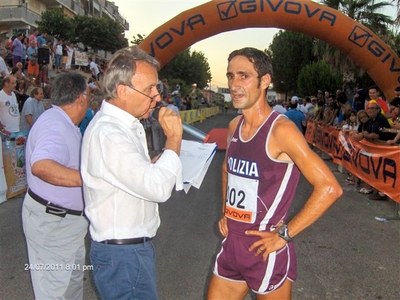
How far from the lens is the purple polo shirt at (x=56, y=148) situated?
243 cm

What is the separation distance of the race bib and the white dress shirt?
1.85ft

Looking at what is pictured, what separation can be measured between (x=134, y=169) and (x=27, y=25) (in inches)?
2006

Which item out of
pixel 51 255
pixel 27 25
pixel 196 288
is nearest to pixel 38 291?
pixel 51 255

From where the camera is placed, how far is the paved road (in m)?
3.93

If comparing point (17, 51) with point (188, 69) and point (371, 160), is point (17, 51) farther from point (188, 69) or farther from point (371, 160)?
point (188, 69)

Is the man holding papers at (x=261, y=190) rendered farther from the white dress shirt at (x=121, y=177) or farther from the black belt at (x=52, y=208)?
the black belt at (x=52, y=208)

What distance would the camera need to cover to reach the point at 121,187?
1.74 meters

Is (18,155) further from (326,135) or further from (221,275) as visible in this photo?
(326,135)

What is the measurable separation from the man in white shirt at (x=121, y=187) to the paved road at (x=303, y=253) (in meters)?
2.00

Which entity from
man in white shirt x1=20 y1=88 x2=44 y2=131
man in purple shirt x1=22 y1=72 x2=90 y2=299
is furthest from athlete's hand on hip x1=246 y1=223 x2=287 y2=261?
man in white shirt x1=20 y1=88 x2=44 y2=131

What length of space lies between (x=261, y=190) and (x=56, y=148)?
1236mm

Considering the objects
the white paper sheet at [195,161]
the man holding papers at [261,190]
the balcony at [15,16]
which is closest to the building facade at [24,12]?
the balcony at [15,16]

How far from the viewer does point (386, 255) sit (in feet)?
16.0

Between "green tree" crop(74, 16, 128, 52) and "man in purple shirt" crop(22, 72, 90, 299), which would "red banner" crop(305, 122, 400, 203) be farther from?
"green tree" crop(74, 16, 128, 52)
